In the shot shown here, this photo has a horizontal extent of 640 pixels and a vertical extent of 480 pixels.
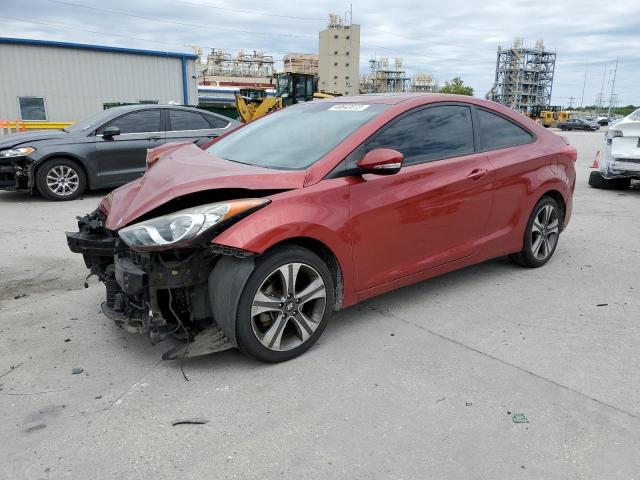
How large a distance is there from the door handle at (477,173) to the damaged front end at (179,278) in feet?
6.04

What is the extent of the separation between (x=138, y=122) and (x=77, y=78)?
14625mm

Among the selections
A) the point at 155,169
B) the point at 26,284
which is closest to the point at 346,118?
the point at 155,169

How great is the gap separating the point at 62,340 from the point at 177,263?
1228 millimetres

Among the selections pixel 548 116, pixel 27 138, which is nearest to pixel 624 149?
pixel 27 138

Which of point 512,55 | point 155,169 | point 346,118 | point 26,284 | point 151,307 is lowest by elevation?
point 26,284

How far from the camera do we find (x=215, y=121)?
9.69 m

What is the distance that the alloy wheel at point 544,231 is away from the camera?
4.96 metres

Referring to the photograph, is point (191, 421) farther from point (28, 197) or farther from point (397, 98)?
point (28, 197)

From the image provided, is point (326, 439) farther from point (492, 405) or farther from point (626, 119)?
point (626, 119)

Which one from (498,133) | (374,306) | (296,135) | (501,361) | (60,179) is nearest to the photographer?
(501,361)

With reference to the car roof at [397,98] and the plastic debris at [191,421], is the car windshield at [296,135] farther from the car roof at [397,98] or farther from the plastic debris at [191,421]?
the plastic debris at [191,421]

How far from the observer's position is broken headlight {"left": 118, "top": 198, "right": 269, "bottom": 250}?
2.84m

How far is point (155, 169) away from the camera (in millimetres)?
3699

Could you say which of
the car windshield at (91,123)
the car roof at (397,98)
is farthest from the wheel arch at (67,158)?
the car roof at (397,98)
